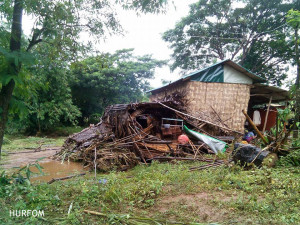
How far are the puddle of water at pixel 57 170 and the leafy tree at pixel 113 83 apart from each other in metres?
11.6

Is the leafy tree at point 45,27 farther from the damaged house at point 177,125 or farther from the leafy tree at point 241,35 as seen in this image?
the leafy tree at point 241,35

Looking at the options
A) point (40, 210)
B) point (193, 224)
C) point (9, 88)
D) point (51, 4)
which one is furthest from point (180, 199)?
point (51, 4)

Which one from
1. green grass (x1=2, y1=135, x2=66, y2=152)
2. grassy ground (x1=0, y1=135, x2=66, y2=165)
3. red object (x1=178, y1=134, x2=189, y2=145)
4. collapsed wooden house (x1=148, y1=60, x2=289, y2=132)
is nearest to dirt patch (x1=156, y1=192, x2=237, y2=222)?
A: red object (x1=178, y1=134, x2=189, y2=145)

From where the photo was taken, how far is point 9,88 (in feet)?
11.2

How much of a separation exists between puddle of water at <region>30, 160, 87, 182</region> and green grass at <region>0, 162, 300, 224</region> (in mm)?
2213

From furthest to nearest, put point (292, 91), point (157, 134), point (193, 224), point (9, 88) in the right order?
point (157, 134) → point (292, 91) → point (9, 88) → point (193, 224)

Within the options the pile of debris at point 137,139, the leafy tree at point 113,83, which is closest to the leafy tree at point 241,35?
the leafy tree at point 113,83

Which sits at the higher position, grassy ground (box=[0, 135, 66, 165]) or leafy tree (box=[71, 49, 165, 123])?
leafy tree (box=[71, 49, 165, 123])

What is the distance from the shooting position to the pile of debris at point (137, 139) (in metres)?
6.71

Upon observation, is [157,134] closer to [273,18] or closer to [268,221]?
[268,221]

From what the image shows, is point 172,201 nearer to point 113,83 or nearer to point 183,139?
point 183,139

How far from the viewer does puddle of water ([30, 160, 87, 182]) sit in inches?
237

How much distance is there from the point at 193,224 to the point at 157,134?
602 centimetres

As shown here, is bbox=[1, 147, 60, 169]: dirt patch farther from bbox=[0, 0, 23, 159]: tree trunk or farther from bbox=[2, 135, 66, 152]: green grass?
bbox=[0, 0, 23, 159]: tree trunk
